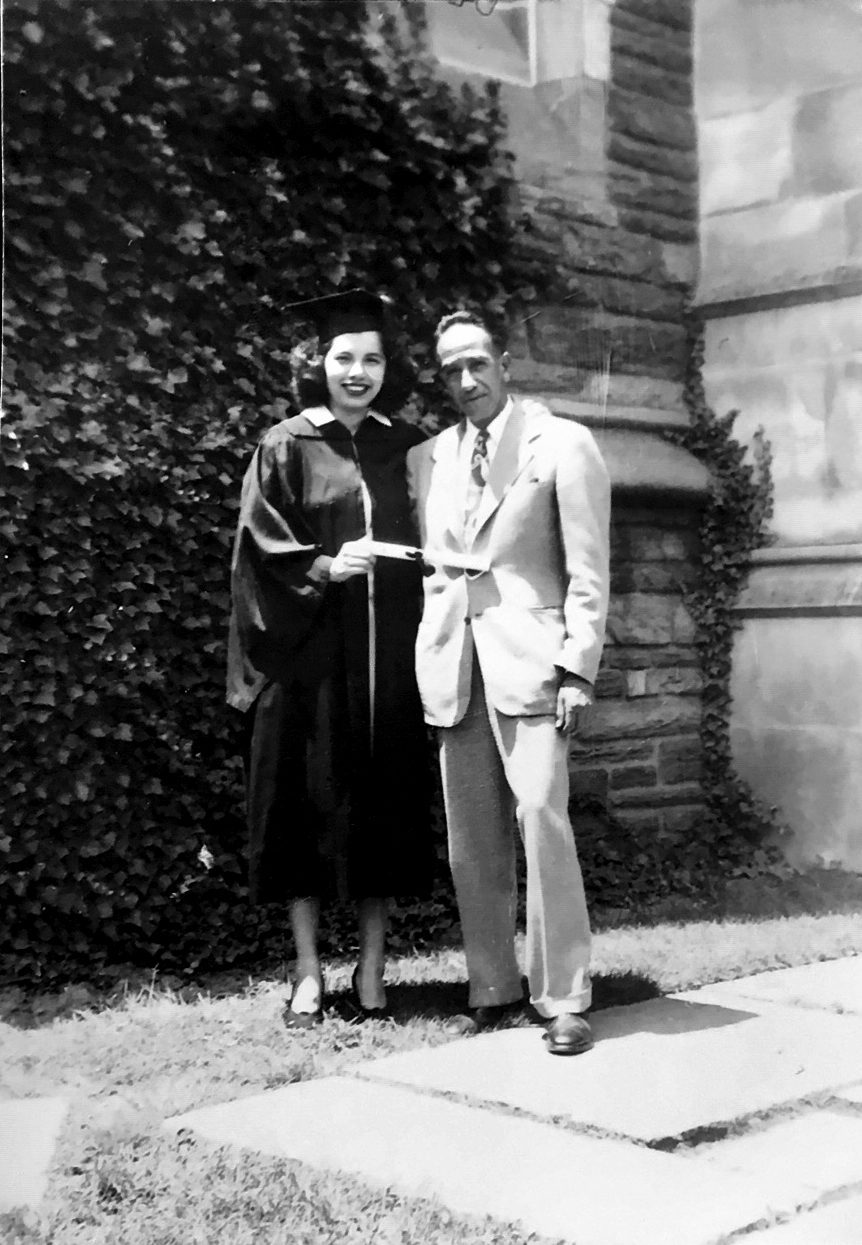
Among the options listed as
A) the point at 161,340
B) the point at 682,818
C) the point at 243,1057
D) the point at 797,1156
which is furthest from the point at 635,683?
the point at 797,1156

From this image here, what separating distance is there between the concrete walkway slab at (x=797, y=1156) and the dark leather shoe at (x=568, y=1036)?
0.55 metres

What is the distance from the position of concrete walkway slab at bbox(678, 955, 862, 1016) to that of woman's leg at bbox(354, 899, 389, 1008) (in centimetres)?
83

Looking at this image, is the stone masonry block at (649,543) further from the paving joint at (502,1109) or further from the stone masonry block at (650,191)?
the paving joint at (502,1109)

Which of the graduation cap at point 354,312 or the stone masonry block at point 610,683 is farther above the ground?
the graduation cap at point 354,312

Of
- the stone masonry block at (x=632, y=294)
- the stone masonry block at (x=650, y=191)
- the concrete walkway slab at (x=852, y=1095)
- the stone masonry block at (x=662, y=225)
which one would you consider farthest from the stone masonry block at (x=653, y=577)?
the concrete walkway slab at (x=852, y=1095)

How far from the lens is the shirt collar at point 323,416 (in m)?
3.86

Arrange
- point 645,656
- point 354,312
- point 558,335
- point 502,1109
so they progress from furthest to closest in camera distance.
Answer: point 645,656 → point 558,335 → point 354,312 → point 502,1109

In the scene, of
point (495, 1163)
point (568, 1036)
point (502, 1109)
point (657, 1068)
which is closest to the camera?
point (495, 1163)

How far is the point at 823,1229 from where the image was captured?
267cm

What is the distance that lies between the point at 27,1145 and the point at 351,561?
5.07 ft

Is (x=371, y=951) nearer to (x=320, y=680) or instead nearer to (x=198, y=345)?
(x=320, y=680)

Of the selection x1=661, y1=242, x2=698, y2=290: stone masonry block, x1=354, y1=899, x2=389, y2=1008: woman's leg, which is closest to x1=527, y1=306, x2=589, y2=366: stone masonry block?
x1=661, y1=242, x2=698, y2=290: stone masonry block

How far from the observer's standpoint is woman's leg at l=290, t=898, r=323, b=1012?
12.8ft

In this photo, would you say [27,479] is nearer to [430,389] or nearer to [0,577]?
[0,577]
